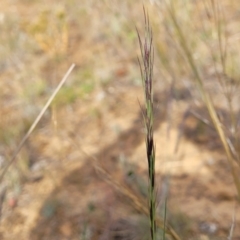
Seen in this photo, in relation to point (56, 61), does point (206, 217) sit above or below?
below

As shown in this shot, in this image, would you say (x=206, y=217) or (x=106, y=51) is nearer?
(x=206, y=217)

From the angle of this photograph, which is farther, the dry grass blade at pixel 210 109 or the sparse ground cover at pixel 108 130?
the sparse ground cover at pixel 108 130

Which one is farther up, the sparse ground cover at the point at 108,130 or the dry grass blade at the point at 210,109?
the dry grass blade at the point at 210,109

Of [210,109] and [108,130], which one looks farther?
[108,130]

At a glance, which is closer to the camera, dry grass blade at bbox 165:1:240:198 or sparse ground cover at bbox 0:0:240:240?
dry grass blade at bbox 165:1:240:198

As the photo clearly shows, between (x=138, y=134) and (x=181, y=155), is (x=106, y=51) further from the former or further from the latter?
(x=181, y=155)

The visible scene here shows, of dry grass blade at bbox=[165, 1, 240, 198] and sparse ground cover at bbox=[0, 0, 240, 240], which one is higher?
dry grass blade at bbox=[165, 1, 240, 198]

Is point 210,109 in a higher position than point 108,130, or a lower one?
higher

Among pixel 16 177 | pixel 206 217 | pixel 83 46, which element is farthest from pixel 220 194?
pixel 83 46
